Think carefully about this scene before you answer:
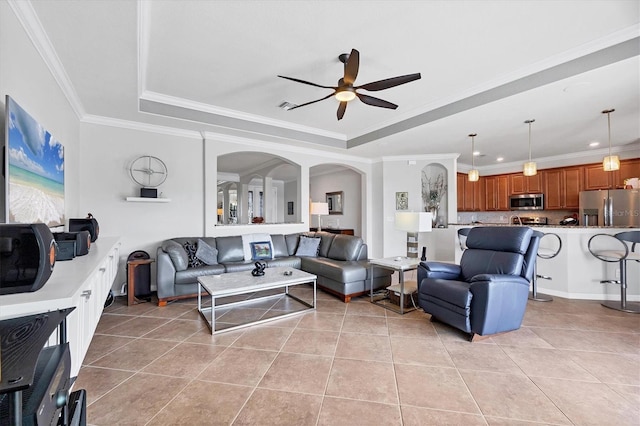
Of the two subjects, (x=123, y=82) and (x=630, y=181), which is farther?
(x=630, y=181)

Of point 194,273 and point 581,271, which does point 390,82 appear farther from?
point 581,271

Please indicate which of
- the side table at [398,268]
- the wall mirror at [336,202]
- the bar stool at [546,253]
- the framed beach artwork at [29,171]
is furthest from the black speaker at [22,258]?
the wall mirror at [336,202]

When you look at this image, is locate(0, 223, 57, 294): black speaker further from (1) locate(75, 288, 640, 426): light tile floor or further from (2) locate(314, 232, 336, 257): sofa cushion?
(2) locate(314, 232, 336, 257): sofa cushion

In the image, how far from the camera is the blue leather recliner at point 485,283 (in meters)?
2.60

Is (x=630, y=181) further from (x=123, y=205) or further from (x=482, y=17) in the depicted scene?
(x=123, y=205)

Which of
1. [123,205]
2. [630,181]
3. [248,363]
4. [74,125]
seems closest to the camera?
[248,363]

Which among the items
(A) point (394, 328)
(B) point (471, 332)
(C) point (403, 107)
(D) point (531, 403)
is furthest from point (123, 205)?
(D) point (531, 403)

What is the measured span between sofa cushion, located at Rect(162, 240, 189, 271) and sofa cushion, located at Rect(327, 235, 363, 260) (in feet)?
7.37

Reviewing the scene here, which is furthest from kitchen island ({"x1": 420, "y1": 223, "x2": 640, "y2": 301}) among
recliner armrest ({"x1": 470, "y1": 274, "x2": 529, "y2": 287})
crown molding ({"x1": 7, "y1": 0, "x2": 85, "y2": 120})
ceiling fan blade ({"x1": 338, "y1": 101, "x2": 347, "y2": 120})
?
crown molding ({"x1": 7, "y1": 0, "x2": 85, "y2": 120})

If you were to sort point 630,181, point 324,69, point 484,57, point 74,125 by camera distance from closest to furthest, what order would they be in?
point 484,57 < point 324,69 < point 74,125 < point 630,181

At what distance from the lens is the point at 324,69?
122 inches

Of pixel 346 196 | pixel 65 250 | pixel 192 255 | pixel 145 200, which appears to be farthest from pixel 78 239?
pixel 346 196

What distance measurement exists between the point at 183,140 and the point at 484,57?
14.2 feet

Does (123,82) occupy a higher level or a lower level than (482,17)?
lower
